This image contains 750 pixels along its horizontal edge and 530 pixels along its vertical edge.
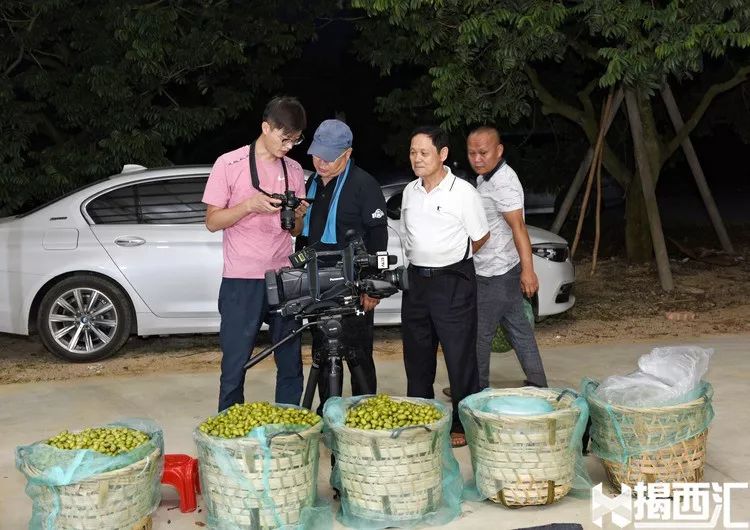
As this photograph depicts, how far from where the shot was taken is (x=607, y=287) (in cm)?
1077

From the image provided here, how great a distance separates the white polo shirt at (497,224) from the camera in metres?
5.57

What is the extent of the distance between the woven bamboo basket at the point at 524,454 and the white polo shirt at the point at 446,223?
92 centimetres

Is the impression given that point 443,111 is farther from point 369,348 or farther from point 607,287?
point 369,348

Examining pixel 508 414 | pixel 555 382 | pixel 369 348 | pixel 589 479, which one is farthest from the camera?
pixel 555 382

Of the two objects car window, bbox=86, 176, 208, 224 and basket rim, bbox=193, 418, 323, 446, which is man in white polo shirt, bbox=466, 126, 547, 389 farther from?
car window, bbox=86, 176, 208, 224

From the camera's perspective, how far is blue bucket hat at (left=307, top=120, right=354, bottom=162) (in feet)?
16.6

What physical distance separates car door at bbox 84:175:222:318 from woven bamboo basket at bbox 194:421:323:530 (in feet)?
11.3

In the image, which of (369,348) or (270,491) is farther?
(369,348)

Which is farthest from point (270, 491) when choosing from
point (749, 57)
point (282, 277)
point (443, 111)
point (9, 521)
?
point (749, 57)

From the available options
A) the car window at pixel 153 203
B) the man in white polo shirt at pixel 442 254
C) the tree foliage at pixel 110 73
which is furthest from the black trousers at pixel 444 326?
the tree foliage at pixel 110 73

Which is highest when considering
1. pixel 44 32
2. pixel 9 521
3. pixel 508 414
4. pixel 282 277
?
pixel 44 32

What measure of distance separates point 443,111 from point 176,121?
2.79 meters

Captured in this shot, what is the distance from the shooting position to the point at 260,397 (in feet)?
22.0

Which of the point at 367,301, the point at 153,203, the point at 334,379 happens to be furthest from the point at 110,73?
the point at 334,379
